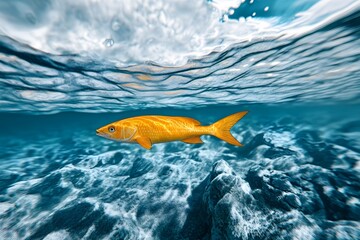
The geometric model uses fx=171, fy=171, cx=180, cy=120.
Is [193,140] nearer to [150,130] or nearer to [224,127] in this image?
[224,127]

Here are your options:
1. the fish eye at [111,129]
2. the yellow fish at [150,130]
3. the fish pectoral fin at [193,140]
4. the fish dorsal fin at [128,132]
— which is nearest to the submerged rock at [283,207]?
the fish pectoral fin at [193,140]

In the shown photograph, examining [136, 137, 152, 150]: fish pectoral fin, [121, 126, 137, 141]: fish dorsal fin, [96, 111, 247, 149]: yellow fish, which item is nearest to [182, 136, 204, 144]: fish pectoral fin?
[96, 111, 247, 149]: yellow fish

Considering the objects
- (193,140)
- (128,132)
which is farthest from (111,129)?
(193,140)

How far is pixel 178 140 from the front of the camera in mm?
3680

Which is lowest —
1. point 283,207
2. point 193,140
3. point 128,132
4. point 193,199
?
point 193,199

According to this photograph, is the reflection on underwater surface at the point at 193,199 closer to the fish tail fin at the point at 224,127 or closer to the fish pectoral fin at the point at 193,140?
the fish tail fin at the point at 224,127

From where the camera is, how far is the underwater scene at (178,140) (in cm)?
429

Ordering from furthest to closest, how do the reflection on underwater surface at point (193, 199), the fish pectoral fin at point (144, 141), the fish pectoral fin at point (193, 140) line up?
1. the reflection on underwater surface at point (193, 199)
2. the fish pectoral fin at point (193, 140)
3. the fish pectoral fin at point (144, 141)

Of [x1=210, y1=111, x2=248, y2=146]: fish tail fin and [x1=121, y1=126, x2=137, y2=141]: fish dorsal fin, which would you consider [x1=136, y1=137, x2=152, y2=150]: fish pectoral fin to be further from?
[x1=210, y1=111, x2=248, y2=146]: fish tail fin

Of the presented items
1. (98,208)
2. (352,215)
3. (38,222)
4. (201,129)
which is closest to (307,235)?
(352,215)

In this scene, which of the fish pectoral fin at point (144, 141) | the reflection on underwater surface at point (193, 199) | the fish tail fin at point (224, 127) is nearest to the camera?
the fish pectoral fin at point (144, 141)

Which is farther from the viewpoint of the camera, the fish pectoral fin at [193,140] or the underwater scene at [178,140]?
the underwater scene at [178,140]

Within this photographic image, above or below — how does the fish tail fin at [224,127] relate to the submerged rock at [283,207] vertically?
above

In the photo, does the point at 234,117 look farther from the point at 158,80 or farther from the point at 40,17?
the point at 158,80
